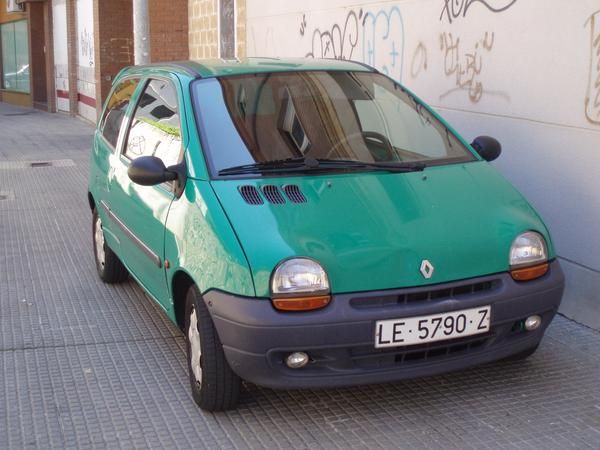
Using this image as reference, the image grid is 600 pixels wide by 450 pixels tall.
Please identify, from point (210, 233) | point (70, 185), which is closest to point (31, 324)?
point (210, 233)

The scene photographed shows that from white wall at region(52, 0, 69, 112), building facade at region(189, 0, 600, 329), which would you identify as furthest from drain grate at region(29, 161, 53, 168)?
white wall at region(52, 0, 69, 112)

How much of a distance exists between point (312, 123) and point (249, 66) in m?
0.67

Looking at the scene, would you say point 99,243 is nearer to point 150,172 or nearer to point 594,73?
point 150,172

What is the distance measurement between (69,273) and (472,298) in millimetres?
3962

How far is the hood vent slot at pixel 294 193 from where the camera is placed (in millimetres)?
4086

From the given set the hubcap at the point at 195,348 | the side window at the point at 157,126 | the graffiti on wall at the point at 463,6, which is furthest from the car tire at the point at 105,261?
the graffiti on wall at the point at 463,6

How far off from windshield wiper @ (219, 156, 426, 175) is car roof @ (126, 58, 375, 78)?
2.65 feet

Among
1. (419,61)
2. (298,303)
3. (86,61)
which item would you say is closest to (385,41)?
(419,61)

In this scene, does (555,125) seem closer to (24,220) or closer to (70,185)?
(24,220)

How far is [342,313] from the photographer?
3680 millimetres

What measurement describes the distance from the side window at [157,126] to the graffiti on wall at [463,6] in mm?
2569

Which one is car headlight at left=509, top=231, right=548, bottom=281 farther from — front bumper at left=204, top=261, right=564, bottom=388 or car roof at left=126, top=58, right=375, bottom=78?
car roof at left=126, top=58, right=375, bottom=78

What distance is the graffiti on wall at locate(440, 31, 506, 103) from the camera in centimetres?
650

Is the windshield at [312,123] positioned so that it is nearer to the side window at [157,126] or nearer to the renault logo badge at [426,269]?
the side window at [157,126]
